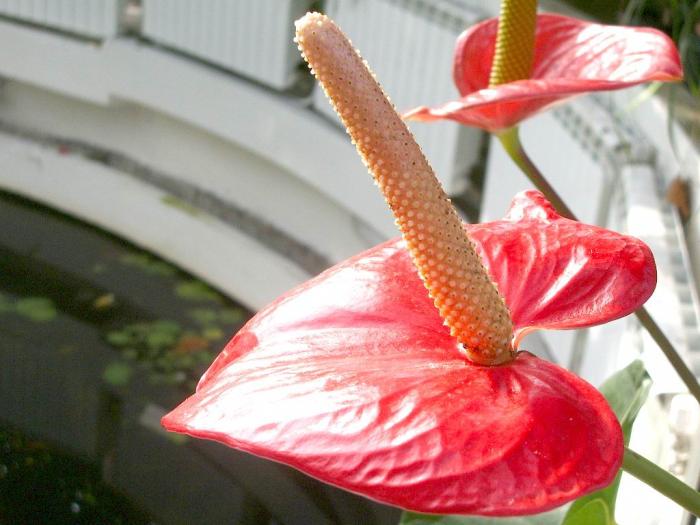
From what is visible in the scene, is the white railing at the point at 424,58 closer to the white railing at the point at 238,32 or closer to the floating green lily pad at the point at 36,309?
the white railing at the point at 238,32

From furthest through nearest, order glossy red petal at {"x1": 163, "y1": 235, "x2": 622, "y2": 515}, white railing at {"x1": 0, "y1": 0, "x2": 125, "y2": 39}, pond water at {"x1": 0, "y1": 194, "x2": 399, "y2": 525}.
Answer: white railing at {"x1": 0, "y1": 0, "x2": 125, "y2": 39} → pond water at {"x1": 0, "y1": 194, "x2": 399, "y2": 525} → glossy red petal at {"x1": 163, "y1": 235, "x2": 622, "y2": 515}

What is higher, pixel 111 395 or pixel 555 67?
pixel 555 67

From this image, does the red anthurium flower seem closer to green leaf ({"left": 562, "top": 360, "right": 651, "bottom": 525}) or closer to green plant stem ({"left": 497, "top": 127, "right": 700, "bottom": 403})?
green plant stem ({"left": 497, "top": 127, "right": 700, "bottom": 403})

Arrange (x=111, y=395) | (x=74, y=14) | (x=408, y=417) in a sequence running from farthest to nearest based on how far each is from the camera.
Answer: (x=74, y=14) < (x=111, y=395) < (x=408, y=417)

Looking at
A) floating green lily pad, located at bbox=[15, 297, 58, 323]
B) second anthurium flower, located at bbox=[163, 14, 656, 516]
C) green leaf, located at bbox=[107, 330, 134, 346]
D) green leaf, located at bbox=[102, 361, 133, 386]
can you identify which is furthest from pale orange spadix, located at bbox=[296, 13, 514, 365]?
floating green lily pad, located at bbox=[15, 297, 58, 323]

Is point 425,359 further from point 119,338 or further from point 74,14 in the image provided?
point 74,14

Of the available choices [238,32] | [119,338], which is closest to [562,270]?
[119,338]

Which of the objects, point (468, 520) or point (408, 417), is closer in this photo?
point (408, 417)
